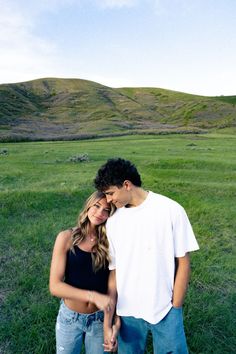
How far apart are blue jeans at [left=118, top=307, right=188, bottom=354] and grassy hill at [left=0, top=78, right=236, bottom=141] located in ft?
248

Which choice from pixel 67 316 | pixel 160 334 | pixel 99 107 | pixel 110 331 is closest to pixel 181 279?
pixel 160 334

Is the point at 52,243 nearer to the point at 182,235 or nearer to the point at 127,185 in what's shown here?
the point at 127,185

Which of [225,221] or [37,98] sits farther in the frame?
[37,98]

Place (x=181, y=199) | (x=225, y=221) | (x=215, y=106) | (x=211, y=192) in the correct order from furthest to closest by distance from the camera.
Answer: (x=215, y=106) → (x=211, y=192) → (x=181, y=199) → (x=225, y=221)

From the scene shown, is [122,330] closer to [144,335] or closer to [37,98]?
[144,335]

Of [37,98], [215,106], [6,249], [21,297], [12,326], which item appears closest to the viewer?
[12,326]

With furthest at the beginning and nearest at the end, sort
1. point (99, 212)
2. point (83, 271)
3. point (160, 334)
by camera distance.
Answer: point (83, 271) → point (99, 212) → point (160, 334)

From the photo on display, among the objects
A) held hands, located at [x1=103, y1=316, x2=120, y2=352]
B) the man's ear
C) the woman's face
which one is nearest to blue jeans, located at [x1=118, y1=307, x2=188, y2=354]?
held hands, located at [x1=103, y1=316, x2=120, y2=352]

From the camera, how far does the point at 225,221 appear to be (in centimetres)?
1094

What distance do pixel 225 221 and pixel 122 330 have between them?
309 inches

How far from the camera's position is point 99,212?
3.73m

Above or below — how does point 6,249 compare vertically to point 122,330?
below

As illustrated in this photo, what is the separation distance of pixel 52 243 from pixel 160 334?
5884 mm

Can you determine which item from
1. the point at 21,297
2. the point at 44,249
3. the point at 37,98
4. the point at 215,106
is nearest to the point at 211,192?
the point at 44,249
